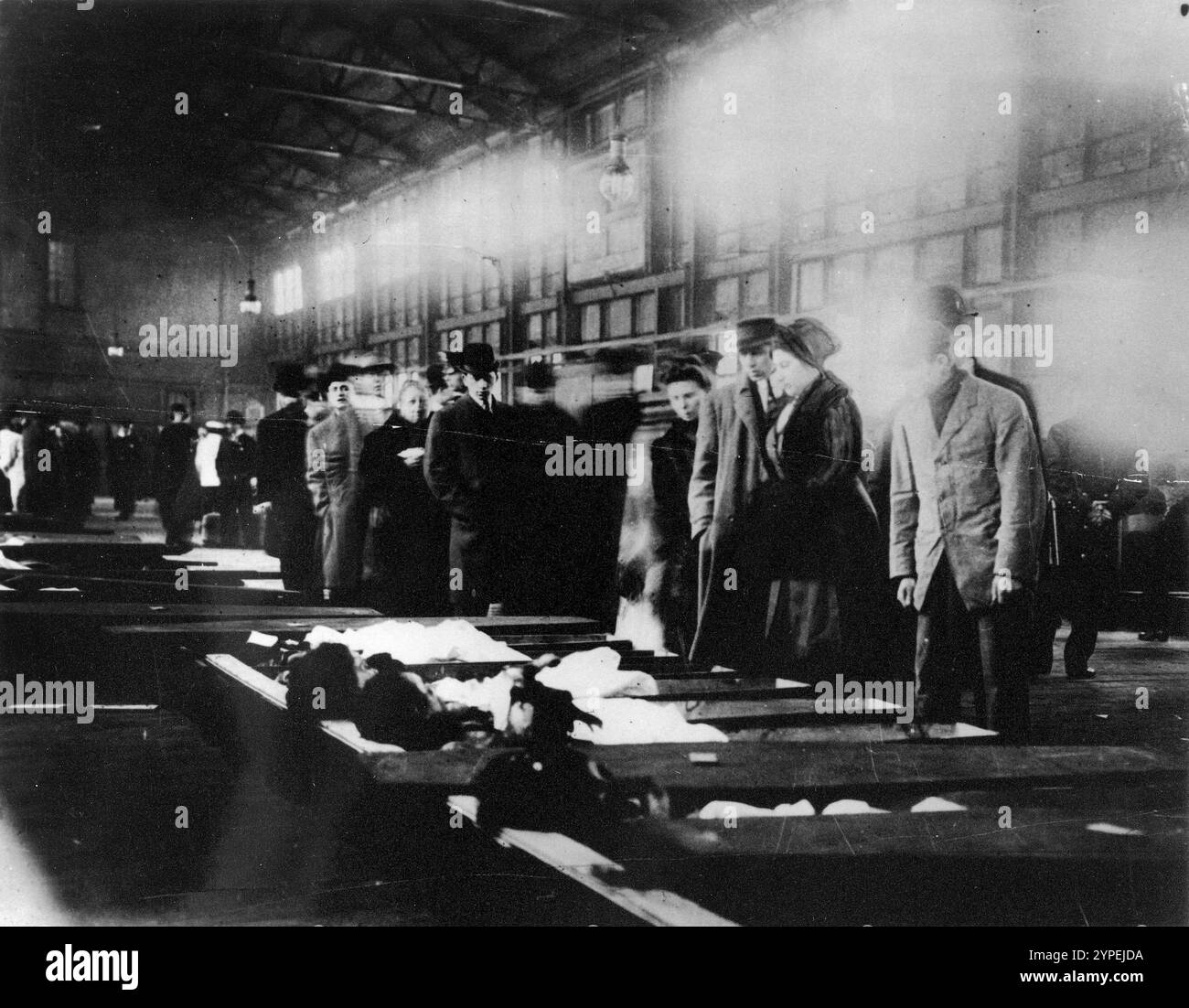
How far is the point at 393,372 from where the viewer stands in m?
4.03

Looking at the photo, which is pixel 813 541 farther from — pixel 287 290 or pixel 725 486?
pixel 287 290

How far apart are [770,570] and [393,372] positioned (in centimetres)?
175

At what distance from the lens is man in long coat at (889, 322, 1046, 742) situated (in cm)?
355

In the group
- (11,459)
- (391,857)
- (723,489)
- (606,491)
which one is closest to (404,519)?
(606,491)

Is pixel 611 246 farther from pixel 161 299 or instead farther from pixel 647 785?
pixel 647 785

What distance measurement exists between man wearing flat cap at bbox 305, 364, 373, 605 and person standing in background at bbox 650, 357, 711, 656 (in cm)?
126

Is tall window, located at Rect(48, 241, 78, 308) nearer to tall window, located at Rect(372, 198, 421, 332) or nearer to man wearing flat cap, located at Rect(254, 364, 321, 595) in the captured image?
man wearing flat cap, located at Rect(254, 364, 321, 595)

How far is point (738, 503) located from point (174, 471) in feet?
8.07

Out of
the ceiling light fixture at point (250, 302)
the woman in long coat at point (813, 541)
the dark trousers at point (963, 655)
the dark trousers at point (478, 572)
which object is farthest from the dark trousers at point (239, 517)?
the dark trousers at point (963, 655)

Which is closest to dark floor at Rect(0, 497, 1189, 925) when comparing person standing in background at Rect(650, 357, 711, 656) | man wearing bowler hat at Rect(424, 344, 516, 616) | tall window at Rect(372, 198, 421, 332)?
man wearing bowler hat at Rect(424, 344, 516, 616)

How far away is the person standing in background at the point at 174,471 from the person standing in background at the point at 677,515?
1.94 meters

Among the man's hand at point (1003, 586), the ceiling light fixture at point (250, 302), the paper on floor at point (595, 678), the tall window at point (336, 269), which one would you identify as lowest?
the paper on floor at point (595, 678)

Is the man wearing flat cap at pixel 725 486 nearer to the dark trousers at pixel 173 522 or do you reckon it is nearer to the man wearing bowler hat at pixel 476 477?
the man wearing bowler hat at pixel 476 477

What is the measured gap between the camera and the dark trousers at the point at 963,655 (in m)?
3.60
